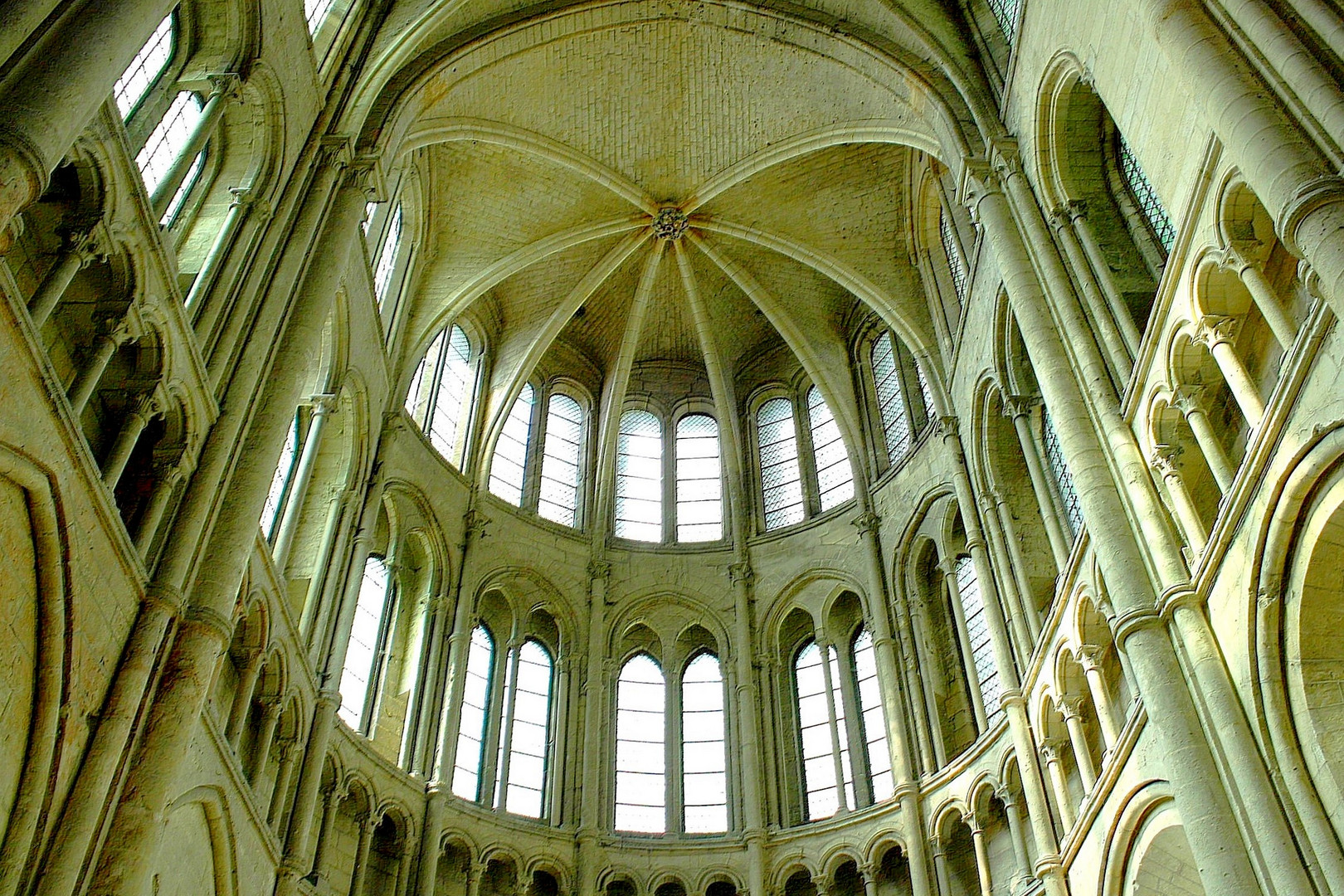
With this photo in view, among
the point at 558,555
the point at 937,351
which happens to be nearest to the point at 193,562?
the point at 558,555

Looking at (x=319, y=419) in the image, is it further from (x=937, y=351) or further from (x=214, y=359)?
(x=937, y=351)

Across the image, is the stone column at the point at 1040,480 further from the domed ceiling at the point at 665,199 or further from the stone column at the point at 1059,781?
the domed ceiling at the point at 665,199

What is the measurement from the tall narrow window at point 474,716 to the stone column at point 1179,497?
10241 mm

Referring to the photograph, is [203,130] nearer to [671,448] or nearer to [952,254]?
[952,254]

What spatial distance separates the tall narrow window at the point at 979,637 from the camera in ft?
51.6

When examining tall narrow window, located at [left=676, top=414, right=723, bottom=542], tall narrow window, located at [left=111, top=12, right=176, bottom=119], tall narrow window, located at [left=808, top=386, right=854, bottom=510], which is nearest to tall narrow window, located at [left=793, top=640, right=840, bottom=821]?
tall narrow window, located at [left=808, top=386, right=854, bottom=510]

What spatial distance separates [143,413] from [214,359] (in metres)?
1.52

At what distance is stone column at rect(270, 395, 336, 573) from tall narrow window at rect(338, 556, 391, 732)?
1.64 meters

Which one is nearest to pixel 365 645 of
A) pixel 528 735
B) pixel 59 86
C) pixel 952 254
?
pixel 528 735

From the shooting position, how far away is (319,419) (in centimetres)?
1511

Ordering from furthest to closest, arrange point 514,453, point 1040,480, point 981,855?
1. point 514,453
2. point 981,855
3. point 1040,480

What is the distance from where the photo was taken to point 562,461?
2247 centimetres

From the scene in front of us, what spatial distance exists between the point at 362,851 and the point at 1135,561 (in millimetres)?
9442

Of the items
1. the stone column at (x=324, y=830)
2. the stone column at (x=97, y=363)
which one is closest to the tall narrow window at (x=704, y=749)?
the stone column at (x=324, y=830)
